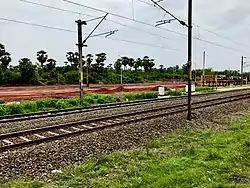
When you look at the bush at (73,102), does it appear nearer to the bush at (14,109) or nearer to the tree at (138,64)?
the bush at (14,109)

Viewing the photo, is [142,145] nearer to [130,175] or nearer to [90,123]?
[130,175]

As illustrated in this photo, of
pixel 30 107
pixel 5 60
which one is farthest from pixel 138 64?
pixel 30 107

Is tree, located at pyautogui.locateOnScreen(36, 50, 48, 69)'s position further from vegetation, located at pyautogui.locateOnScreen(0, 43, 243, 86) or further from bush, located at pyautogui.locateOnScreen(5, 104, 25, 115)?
bush, located at pyautogui.locateOnScreen(5, 104, 25, 115)

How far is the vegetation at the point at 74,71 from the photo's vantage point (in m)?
54.7

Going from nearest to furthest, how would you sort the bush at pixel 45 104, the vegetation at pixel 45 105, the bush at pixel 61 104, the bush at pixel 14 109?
the bush at pixel 14 109, the vegetation at pixel 45 105, the bush at pixel 45 104, the bush at pixel 61 104

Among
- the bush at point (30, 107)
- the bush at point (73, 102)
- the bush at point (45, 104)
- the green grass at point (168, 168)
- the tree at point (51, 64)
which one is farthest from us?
the tree at point (51, 64)

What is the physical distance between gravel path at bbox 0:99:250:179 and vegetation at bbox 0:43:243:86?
1495 inches

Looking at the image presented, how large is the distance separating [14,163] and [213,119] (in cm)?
1021

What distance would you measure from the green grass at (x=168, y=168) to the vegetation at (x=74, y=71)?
4254 cm

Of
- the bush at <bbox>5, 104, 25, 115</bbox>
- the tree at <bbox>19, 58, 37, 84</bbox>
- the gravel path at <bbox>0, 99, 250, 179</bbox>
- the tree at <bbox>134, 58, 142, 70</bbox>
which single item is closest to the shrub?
the bush at <bbox>5, 104, 25, 115</bbox>

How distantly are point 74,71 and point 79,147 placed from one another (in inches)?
2252

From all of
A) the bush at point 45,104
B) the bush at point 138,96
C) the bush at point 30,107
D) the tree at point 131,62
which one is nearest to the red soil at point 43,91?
the bush at point 45,104

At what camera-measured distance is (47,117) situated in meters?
17.0

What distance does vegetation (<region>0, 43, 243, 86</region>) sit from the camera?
54.7 metres
